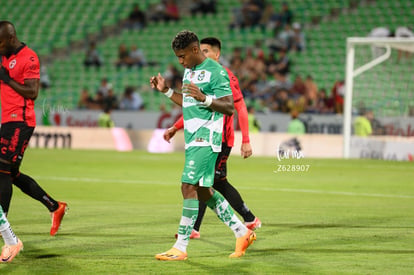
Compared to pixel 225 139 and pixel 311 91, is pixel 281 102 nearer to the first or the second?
pixel 311 91

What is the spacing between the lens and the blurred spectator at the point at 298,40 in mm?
30547

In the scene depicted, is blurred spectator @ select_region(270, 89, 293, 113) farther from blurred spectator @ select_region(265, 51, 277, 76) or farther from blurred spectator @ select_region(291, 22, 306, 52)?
blurred spectator @ select_region(291, 22, 306, 52)

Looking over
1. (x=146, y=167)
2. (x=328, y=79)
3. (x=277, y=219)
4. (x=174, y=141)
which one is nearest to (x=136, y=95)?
(x=174, y=141)

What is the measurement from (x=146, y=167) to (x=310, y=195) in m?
7.30

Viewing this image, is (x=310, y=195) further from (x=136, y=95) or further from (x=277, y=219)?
(x=136, y=95)

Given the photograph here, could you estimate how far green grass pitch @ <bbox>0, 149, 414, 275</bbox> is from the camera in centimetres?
674

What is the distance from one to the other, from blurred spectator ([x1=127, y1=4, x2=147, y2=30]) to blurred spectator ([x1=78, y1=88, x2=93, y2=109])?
5271mm

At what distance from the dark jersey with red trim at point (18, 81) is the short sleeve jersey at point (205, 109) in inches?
73.8

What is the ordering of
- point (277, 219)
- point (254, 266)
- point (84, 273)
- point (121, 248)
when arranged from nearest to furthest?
point (84, 273) → point (254, 266) → point (121, 248) → point (277, 219)

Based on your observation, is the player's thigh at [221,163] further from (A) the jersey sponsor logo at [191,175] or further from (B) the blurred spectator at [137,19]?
(B) the blurred spectator at [137,19]

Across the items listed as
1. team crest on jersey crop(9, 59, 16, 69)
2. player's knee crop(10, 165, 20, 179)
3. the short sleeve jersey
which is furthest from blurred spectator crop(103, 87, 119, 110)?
the short sleeve jersey

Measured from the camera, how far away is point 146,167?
799 inches

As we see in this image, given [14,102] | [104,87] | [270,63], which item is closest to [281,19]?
[270,63]

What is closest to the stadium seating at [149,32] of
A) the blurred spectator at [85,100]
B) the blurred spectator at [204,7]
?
the blurred spectator at [204,7]
